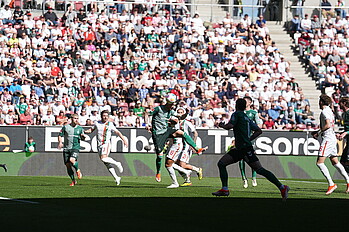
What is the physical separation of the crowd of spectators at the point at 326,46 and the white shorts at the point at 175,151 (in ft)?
51.7

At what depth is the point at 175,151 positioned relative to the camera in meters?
20.1

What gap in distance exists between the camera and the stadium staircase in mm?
37219

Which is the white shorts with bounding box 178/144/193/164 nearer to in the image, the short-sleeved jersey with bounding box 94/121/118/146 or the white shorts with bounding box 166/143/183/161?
the white shorts with bounding box 166/143/183/161

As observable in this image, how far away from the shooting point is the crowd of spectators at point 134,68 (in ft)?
104

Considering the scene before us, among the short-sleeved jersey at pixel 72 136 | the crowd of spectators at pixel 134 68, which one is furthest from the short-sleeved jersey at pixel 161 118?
the crowd of spectators at pixel 134 68

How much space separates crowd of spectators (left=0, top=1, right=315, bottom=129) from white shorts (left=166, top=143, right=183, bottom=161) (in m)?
10.3

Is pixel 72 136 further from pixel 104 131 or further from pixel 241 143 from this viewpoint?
pixel 241 143

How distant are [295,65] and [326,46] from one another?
1762 mm

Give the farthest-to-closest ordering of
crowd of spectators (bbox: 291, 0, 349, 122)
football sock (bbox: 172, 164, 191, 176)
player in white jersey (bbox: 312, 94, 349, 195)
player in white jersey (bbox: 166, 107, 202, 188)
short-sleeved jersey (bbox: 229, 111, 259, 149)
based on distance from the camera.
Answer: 1. crowd of spectators (bbox: 291, 0, 349, 122)
2. football sock (bbox: 172, 164, 191, 176)
3. player in white jersey (bbox: 166, 107, 202, 188)
4. player in white jersey (bbox: 312, 94, 349, 195)
5. short-sleeved jersey (bbox: 229, 111, 259, 149)

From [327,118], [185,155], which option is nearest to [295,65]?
[185,155]

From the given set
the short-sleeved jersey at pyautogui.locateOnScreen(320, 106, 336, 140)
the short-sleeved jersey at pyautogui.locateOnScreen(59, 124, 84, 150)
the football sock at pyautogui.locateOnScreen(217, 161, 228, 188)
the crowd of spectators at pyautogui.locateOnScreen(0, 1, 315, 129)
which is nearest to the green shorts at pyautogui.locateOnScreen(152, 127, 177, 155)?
the short-sleeved jersey at pyautogui.locateOnScreen(59, 124, 84, 150)

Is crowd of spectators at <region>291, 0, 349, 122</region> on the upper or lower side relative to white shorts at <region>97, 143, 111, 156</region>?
upper

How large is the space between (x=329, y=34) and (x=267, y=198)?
25.8 meters

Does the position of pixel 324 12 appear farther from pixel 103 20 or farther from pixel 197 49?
pixel 103 20
